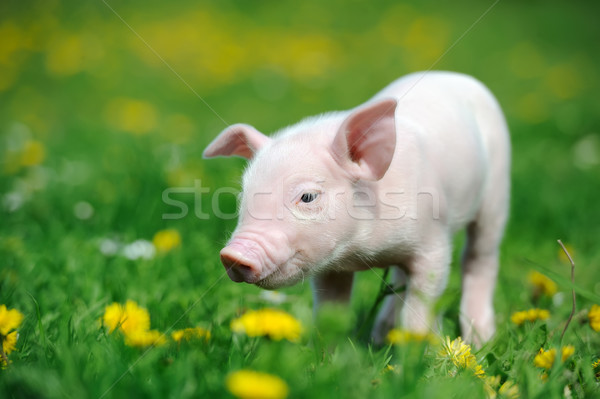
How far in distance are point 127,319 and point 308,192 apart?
786 mm

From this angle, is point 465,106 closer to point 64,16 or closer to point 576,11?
point 64,16

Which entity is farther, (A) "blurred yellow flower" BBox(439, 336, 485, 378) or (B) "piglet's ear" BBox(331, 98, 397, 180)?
(B) "piglet's ear" BBox(331, 98, 397, 180)

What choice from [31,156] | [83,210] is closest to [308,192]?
[83,210]

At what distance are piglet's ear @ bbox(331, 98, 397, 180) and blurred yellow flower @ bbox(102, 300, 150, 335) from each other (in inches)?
36.1

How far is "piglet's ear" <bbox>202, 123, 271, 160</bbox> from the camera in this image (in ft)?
8.24

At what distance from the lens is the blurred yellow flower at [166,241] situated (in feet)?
11.0

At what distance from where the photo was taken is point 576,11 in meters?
12.2

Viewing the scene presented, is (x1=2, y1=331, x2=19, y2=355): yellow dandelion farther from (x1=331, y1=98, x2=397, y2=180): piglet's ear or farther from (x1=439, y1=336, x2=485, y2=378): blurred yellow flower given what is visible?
(x1=439, y1=336, x2=485, y2=378): blurred yellow flower

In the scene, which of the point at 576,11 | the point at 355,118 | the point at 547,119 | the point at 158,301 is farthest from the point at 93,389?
the point at 576,11

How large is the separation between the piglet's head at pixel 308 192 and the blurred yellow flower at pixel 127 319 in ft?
1.31

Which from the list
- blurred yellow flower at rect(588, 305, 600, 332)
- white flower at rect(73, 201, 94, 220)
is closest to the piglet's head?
blurred yellow flower at rect(588, 305, 600, 332)

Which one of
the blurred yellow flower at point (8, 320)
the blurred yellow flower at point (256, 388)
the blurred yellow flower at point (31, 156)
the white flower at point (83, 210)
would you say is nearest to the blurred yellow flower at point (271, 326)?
the blurred yellow flower at point (256, 388)

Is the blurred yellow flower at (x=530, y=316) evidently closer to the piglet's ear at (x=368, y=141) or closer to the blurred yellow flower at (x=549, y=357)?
the blurred yellow flower at (x=549, y=357)

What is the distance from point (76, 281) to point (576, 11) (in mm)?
11975
